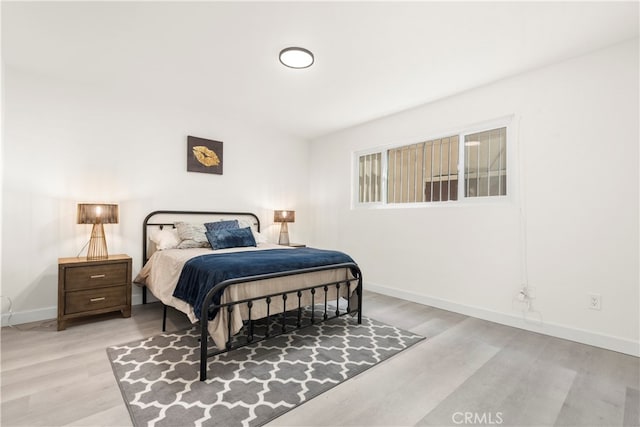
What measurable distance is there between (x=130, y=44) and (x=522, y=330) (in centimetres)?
432

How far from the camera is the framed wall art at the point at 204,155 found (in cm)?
399

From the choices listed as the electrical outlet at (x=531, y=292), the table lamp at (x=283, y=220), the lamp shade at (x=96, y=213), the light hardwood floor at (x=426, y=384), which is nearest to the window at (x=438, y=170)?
the electrical outlet at (x=531, y=292)

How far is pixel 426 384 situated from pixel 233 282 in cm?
143

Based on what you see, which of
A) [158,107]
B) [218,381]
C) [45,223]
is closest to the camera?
[218,381]

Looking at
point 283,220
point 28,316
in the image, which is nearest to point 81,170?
point 28,316

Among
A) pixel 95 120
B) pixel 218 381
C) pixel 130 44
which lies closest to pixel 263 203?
pixel 95 120

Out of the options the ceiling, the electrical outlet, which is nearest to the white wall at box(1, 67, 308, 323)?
the ceiling

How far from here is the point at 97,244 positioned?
3.21m

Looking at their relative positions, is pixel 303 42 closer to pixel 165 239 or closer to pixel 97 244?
pixel 165 239

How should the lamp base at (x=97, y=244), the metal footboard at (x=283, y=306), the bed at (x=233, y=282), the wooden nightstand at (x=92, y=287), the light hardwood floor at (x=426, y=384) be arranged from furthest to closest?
1. the lamp base at (x=97, y=244)
2. the wooden nightstand at (x=92, y=287)
3. the bed at (x=233, y=282)
4. the metal footboard at (x=283, y=306)
5. the light hardwood floor at (x=426, y=384)

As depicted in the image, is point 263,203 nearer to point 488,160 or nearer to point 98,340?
point 98,340

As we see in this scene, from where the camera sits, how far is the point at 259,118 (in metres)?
4.37

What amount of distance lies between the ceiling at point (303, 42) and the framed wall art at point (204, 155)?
700mm

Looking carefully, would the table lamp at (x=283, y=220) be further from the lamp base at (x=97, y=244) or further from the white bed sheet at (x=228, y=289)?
the lamp base at (x=97, y=244)
